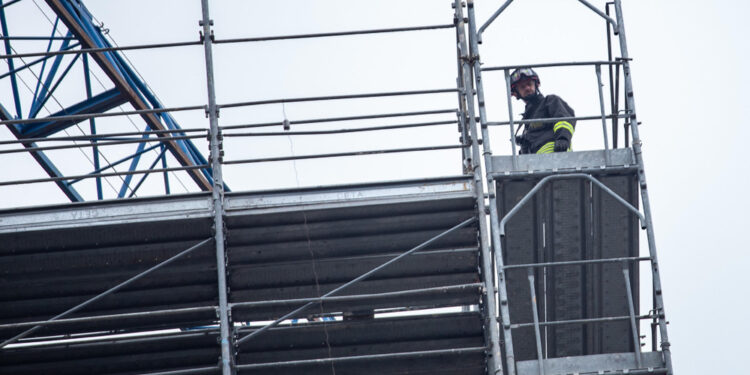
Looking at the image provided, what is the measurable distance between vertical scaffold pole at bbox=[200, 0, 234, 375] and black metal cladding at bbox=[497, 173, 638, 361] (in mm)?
2476

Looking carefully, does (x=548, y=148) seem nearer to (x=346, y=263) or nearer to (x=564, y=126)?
(x=564, y=126)

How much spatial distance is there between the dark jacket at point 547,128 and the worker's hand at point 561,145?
0.05m

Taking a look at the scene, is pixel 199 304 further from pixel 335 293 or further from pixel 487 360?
pixel 487 360

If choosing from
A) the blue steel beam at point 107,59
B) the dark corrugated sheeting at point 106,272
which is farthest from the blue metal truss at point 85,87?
the dark corrugated sheeting at point 106,272

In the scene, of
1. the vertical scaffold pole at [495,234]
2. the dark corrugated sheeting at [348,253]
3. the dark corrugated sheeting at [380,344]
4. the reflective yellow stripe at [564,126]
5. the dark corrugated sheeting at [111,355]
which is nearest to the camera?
the vertical scaffold pole at [495,234]

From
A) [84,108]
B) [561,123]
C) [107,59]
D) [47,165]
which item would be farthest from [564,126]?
[47,165]

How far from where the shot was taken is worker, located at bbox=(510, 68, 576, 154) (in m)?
10.4

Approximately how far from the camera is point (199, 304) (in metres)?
10.2

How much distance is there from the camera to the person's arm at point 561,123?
10328mm

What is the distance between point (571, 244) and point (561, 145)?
97 cm

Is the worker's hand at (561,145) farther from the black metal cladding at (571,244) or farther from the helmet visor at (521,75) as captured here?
the helmet visor at (521,75)

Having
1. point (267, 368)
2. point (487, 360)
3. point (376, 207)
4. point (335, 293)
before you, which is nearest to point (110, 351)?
point (267, 368)

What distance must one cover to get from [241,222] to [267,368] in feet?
4.49

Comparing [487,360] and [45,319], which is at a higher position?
[45,319]
